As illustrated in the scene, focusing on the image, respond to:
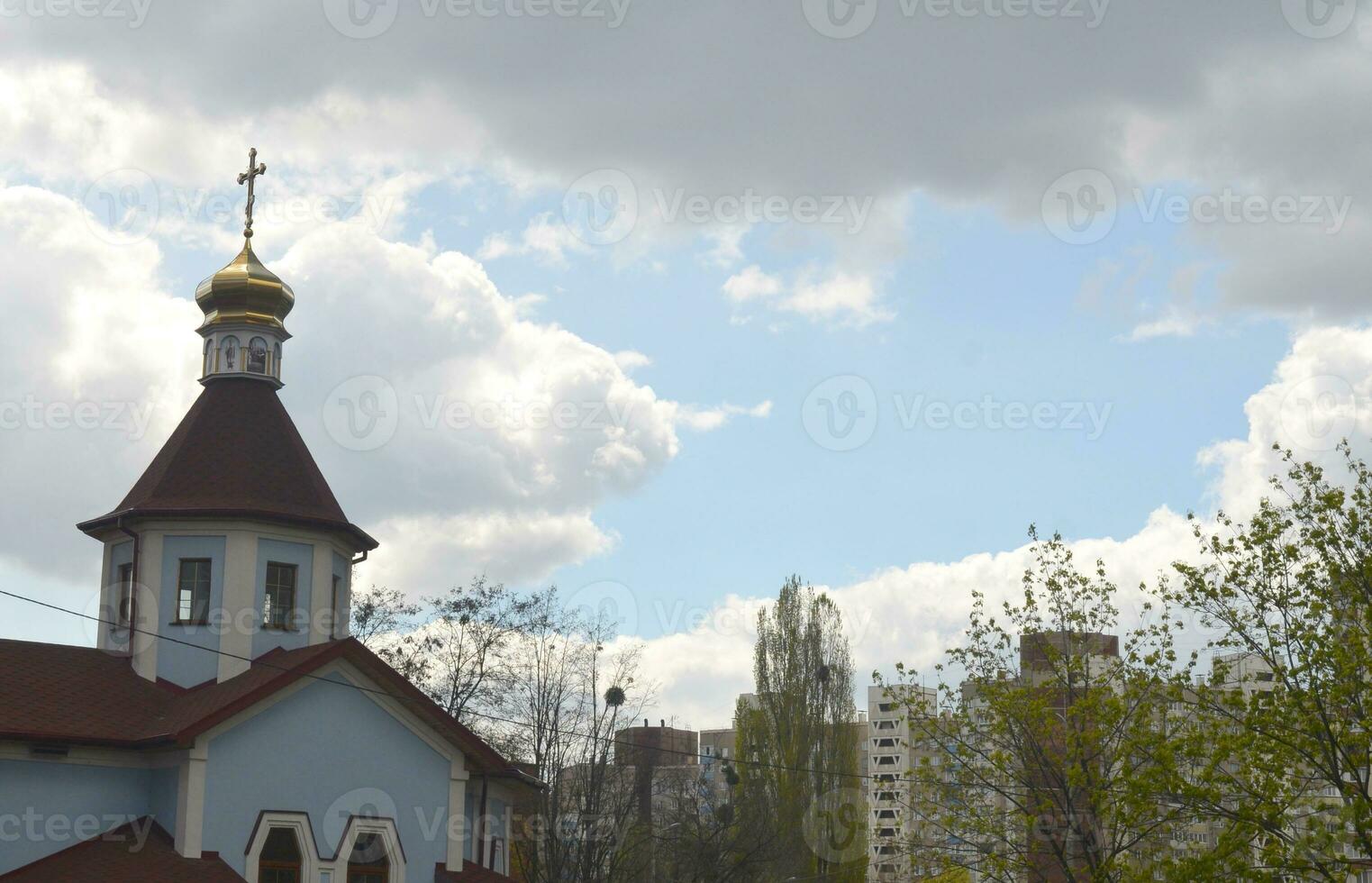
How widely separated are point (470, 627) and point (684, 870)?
31.4ft

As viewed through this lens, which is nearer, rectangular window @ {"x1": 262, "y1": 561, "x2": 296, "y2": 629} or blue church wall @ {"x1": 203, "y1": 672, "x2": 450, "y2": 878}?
blue church wall @ {"x1": 203, "y1": 672, "x2": 450, "y2": 878}

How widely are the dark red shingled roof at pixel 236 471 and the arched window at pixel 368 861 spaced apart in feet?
18.1

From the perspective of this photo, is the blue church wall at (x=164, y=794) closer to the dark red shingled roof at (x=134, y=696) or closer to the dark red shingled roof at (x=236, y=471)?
the dark red shingled roof at (x=134, y=696)

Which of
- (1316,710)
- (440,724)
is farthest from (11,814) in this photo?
(1316,710)

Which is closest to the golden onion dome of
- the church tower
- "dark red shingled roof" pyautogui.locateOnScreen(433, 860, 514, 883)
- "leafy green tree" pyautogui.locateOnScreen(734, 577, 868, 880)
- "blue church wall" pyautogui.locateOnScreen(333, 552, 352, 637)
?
the church tower

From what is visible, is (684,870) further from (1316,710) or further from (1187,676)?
(1316,710)

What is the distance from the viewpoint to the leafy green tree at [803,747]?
43.3m

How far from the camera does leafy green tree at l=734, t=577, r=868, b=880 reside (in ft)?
142

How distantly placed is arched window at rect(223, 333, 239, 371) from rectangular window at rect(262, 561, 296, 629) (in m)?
4.22

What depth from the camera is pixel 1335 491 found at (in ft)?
56.7

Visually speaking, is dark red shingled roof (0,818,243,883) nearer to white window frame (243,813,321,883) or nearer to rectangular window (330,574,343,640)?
white window frame (243,813,321,883)

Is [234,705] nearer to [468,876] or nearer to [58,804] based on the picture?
[58,804]

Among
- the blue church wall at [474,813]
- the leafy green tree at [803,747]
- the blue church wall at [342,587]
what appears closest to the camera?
the blue church wall at [342,587]

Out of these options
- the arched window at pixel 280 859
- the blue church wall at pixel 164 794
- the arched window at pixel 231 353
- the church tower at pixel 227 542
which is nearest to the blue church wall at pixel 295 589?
the church tower at pixel 227 542
